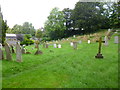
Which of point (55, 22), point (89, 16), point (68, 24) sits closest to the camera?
point (89, 16)

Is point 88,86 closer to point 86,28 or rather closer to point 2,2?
point 2,2

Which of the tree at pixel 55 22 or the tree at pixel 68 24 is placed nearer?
the tree at pixel 55 22

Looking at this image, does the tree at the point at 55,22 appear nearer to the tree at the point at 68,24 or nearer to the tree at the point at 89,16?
the tree at the point at 68,24

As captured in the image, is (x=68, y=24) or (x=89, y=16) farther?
(x=68, y=24)

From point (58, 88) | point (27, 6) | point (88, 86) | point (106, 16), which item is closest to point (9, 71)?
point (58, 88)

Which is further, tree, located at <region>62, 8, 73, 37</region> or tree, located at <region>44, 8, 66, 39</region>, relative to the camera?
tree, located at <region>62, 8, 73, 37</region>

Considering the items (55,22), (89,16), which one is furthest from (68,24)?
(89,16)

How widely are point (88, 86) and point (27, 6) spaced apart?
316 centimetres

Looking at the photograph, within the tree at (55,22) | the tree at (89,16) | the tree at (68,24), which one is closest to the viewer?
the tree at (89,16)

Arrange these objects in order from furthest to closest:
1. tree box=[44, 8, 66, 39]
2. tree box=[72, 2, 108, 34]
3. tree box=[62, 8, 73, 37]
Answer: tree box=[62, 8, 73, 37]
tree box=[44, 8, 66, 39]
tree box=[72, 2, 108, 34]

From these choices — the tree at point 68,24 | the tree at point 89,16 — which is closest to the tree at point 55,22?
the tree at point 68,24

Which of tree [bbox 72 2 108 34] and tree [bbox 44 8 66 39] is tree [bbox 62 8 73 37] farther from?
tree [bbox 72 2 108 34]

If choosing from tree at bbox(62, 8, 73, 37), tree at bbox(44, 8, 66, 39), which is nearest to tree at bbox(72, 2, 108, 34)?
tree at bbox(44, 8, 66, 39)

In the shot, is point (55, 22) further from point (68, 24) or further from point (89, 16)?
point (89, 16)
